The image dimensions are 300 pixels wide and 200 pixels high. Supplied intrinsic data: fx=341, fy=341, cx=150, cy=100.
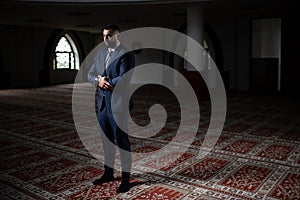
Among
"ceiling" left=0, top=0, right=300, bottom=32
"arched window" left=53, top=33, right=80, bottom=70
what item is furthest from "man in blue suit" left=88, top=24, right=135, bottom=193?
"arched window" left=53, top=33, right=80, bottom=70

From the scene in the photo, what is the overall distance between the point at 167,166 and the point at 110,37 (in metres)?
1.75

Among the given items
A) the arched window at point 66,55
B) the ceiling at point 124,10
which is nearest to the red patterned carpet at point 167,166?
the ceiling at point 124,10

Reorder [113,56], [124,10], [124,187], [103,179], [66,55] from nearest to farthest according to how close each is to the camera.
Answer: [113,56] < [124,187] < [103,179] < [124,10] < [66,55]

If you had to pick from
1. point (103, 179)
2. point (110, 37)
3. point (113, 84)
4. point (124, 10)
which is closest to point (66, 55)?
point (124, 10)

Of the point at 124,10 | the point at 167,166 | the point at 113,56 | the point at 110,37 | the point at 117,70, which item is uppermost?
the point at 124,10

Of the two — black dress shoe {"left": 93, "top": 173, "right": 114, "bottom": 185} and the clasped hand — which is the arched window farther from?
the clasped hand

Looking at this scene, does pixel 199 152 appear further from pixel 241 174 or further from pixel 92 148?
pixel 92 148

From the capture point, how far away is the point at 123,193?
319cm

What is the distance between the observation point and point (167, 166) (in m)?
4.04

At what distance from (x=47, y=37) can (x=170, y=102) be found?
9.58 meters

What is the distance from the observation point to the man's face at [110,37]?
306cm

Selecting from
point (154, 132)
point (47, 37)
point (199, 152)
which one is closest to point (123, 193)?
point (199, 152)

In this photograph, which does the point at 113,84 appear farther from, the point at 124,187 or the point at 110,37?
the point at 124,187

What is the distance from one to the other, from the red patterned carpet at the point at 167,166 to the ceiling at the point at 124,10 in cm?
390
